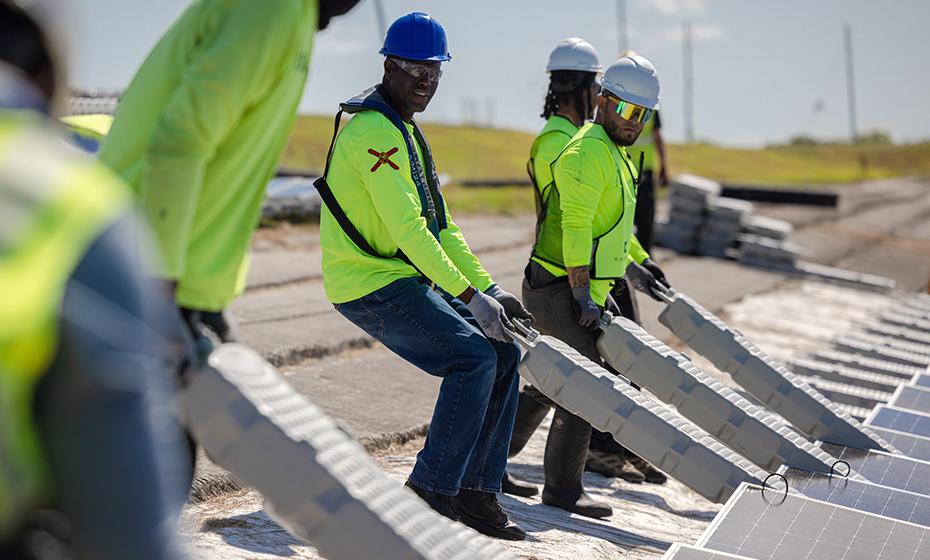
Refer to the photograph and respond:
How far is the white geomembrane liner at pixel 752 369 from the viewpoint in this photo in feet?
21.7

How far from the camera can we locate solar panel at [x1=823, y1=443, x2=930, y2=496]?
586 cm

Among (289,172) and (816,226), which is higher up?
(289,172)

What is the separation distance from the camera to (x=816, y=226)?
27922mm

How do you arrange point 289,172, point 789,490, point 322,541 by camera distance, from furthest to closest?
point 289,172 < point 789,490 < point 322,541

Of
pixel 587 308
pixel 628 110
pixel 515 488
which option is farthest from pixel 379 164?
pixel 515 488

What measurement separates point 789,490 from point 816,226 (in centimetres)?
2344

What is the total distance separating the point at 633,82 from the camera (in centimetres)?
605

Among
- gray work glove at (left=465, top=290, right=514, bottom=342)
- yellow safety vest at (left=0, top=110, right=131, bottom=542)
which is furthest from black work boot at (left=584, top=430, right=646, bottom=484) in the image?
yellow safety vest at (left=0, top=110, right=131, bottom=542)

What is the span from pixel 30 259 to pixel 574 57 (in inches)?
228

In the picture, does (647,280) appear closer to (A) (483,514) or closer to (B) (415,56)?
(A) (483,514)

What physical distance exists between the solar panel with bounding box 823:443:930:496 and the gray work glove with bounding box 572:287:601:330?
151cm

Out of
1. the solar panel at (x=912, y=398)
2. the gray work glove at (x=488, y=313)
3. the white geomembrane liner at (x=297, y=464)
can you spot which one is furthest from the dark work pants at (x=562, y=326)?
the white geomembrane liner at (x=297, y=464)

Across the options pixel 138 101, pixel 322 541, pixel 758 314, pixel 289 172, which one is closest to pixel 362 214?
pixel 138 101

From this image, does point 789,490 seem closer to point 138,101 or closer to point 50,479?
point 138,101
